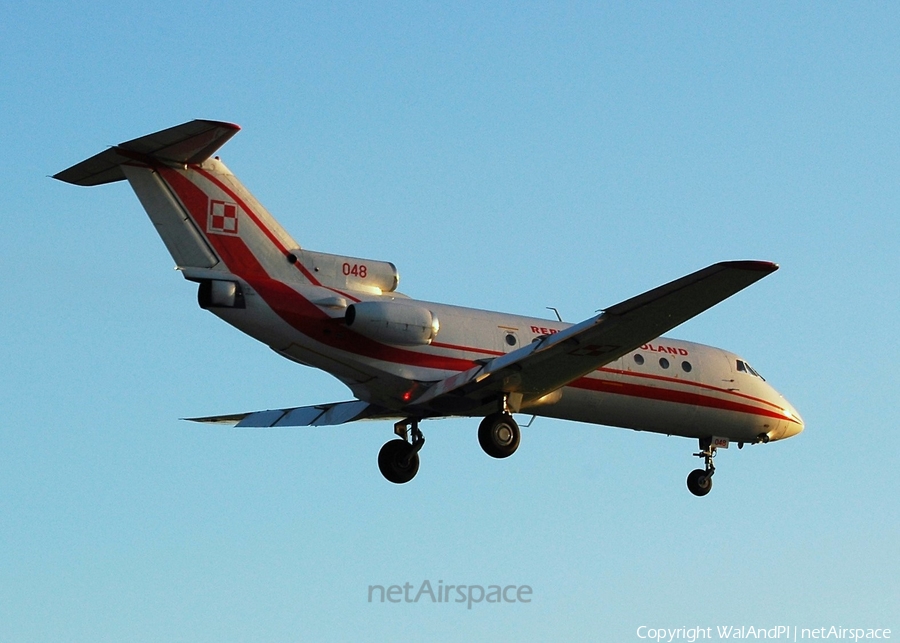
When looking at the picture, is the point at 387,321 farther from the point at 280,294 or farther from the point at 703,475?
the point at 703,475

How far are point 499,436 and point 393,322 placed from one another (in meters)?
3.10

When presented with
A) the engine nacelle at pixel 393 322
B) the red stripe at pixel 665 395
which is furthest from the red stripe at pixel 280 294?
the red stripe at pixel 665 395

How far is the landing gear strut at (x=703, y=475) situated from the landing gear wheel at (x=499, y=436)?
20.3 feet

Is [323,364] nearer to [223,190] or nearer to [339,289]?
[339,289]

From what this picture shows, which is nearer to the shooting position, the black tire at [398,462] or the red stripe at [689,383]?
the black tire at [398,462]

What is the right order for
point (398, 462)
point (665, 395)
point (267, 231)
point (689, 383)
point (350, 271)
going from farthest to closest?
1. point (689, 383)
2. point (665, 395)
3. point (398, 462)
4. point (350, 271)
5. point (267, 231)

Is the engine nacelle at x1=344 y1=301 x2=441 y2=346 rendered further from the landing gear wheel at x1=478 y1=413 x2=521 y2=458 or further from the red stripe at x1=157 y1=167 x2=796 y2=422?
Answer: the landing gear wheel at x1=478 y1=413 x2=521 y2=458

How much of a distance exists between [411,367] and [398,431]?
2898 mm

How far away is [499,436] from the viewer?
27.9m

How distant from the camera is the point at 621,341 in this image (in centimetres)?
2683

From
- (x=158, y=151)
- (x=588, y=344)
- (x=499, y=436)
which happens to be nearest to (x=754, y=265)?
(x=588, y=344)

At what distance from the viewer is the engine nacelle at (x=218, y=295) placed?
26203 millimetres

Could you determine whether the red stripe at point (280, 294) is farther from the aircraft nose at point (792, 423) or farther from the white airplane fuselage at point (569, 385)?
the aircraft nose at point (792, 423)

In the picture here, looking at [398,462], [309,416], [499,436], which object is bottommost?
[398,462]
